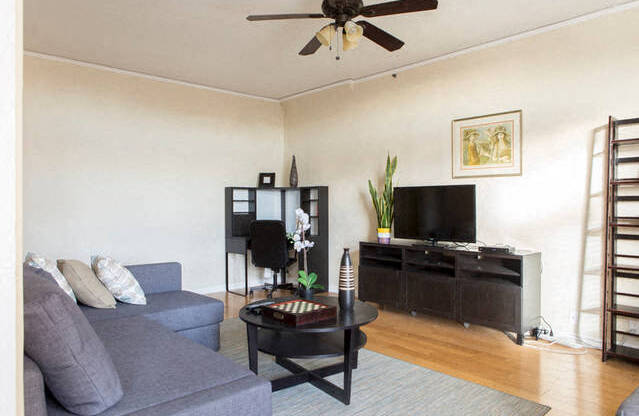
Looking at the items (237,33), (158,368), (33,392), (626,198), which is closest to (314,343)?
(158,368)

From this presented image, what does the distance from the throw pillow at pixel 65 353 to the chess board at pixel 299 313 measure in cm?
101

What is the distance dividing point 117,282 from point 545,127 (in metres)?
3.55

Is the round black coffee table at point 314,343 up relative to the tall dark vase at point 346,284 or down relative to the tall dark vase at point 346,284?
down

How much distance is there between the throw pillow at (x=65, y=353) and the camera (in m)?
1.28

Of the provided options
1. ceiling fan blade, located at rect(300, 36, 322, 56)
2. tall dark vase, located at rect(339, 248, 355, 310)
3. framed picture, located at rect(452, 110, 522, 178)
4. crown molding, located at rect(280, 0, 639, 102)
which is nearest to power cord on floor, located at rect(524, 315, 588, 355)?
framed picture, located at rect(452, 110, 522, 178)

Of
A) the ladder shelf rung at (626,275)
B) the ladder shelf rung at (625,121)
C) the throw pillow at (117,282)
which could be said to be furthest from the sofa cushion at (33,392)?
the ladder shelf rung at (625,121)

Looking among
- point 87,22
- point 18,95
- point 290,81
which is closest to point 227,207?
point 290,81

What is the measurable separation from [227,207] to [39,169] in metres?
2.11

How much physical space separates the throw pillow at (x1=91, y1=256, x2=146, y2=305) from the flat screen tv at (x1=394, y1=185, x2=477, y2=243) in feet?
8.45

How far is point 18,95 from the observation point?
630 mm

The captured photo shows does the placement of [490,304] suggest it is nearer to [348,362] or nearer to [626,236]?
[626,236]

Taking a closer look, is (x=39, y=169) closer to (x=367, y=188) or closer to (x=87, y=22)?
(x=87, y=22)

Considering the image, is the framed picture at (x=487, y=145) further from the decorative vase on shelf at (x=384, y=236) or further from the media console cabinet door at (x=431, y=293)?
the media console cabinet door at (x=431, y=293)

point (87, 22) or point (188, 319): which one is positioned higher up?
point (87, 22)
